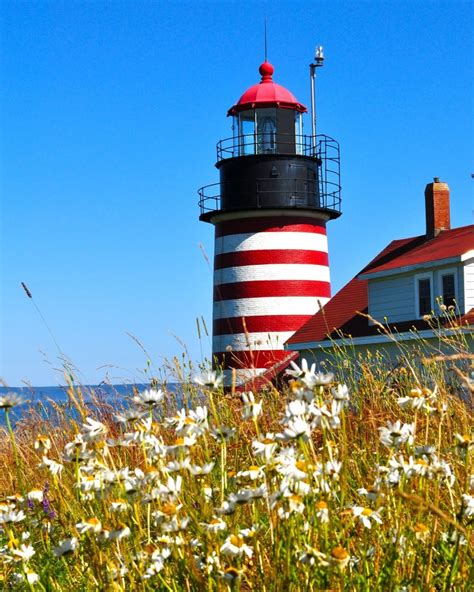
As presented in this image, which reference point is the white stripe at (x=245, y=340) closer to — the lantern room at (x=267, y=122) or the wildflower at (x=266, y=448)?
the lantern room at (x=267, y=122)

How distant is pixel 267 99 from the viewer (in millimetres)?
22484

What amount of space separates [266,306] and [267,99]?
A: 16.8 feet

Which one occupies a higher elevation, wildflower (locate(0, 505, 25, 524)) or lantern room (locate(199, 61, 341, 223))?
lantern room (locate(199, 61, 341, 223))

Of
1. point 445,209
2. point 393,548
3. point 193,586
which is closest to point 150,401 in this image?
point 193,586

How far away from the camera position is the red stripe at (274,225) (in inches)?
897

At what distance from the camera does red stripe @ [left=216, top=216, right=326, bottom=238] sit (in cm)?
2278

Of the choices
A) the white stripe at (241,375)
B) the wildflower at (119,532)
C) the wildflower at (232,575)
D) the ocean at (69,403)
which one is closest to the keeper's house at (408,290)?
the white stripe at (241,375)

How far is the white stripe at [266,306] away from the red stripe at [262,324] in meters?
0.10

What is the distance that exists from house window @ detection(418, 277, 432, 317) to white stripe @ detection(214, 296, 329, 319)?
2.47m

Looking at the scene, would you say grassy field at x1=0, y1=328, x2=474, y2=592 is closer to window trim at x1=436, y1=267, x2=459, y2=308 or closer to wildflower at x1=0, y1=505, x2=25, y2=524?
wildflower at x1=0, y1=505, x2=25, y2=524

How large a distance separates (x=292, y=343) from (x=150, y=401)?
66.9ft

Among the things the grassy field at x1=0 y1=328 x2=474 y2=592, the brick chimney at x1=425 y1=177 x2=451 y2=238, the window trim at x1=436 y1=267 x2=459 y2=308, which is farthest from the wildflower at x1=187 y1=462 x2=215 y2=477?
the brick chimney at x1=425 y1=177 x2=451 y2=238

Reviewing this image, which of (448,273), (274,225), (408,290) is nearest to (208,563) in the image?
(448,273)

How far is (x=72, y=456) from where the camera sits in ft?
9.41
